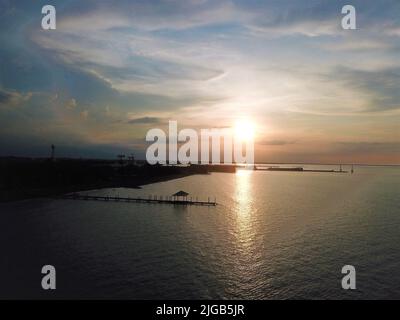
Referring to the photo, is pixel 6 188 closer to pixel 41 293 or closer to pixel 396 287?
pixel 41 293

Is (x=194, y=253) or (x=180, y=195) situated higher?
(x=180, y=195)

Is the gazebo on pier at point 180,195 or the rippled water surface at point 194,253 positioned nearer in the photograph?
the rippled water surface at point 194,253

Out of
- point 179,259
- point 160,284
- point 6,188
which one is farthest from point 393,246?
point 6,188

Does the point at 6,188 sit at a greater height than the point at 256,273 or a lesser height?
greater

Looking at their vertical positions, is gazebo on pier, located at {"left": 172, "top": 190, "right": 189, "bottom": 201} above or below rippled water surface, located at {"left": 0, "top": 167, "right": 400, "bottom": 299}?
above

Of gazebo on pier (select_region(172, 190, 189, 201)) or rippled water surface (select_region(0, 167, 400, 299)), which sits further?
Result: gazebo on pier (select_region(172, 190, 189, 201))

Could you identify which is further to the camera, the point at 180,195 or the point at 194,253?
the point at 180,195

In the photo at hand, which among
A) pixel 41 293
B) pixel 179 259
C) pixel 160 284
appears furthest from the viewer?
pixel 179 259
